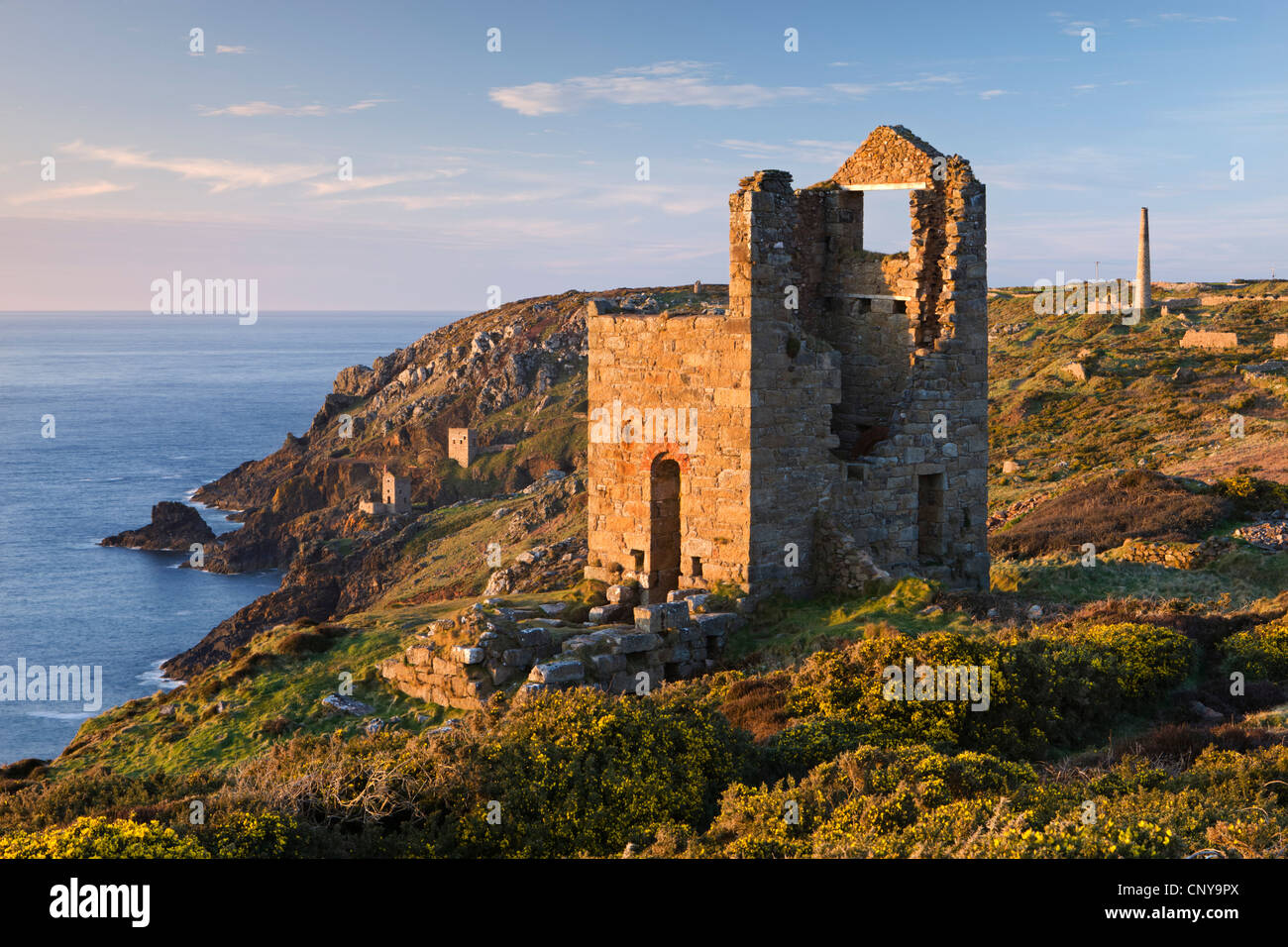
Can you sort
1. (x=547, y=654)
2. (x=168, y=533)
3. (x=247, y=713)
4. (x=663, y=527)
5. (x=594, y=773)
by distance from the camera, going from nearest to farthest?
(x=594, y=773), (x=547, y=654), (x=247, y=713), (x=663, y=527), (x=168, y=533)

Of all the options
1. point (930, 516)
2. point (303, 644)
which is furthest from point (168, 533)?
point (930, 516)

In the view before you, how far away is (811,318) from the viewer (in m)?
18.7

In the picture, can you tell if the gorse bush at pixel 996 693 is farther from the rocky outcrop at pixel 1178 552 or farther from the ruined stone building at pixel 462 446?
the ruined stone building at pixel 462 446

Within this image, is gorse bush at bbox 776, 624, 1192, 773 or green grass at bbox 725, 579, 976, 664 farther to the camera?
green grass at bbox 725, 579, 976, 664

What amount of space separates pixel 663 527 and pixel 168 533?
238 ft

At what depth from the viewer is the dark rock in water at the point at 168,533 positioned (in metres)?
80.5

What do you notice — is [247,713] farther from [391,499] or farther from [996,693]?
[391,499]

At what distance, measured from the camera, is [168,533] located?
8100 cm

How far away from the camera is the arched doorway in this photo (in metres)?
17.5

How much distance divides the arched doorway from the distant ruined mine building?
3 cm

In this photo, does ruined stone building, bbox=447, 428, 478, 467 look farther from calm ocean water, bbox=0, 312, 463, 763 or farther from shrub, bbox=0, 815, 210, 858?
shrub, bbox=0, 815, 210, 858

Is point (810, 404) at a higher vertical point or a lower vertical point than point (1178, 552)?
higher

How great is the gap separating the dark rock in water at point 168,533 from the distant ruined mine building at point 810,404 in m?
69.8

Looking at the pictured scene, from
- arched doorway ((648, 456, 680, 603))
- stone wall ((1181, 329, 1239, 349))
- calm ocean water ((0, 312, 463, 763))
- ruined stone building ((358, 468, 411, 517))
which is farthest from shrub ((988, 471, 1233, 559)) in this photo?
ruined stone building ((358, 468, 411, 517))
